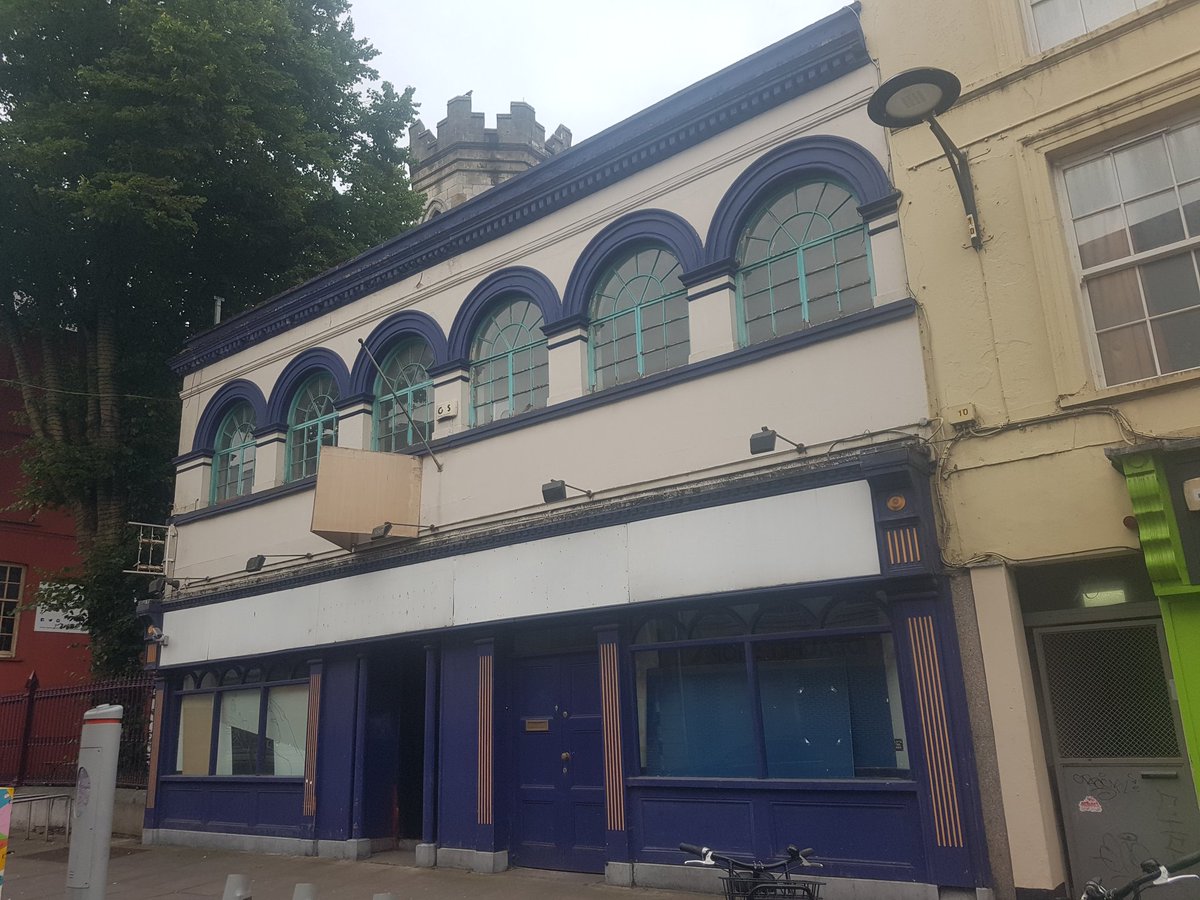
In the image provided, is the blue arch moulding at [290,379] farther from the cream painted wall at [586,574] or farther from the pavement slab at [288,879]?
the pavement slab at [288,879]

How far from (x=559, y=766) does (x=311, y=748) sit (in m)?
4.29

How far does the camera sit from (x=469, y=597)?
11367 millimetres

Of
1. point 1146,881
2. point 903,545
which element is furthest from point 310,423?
point 1146,881

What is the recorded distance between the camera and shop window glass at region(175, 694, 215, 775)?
14.8 metres

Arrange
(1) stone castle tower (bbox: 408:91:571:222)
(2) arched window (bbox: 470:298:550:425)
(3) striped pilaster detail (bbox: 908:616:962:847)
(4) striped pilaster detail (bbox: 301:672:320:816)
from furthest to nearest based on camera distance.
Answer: (1) stone castle tower (bbox: 408:91:571:222), (4) striped pilaster detail (bbox: 301:672:320:816), (2) arched window (bbox: 470:298:550:425), (3) striped pilaster detail (bbox: 908:616:962:847)

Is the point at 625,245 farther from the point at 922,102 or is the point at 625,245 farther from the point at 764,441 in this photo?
the point at 922,102

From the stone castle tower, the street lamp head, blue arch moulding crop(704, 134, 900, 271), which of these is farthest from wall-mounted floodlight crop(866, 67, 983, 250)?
the stone castle tower

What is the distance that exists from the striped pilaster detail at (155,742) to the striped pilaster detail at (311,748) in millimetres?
3805

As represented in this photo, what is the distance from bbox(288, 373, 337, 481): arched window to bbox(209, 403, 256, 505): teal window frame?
1094mm

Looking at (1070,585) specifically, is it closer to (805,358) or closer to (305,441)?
(805,358)

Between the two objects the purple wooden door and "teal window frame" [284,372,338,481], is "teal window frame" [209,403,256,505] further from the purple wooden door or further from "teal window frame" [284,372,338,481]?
the purple wooden door

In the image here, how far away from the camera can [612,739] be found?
390 inches

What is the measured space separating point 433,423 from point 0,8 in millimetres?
12147

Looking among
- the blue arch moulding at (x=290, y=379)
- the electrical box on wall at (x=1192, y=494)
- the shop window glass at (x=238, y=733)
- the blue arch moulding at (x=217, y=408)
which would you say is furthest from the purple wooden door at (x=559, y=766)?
the blue arch moulding at (x=217, y=408)
